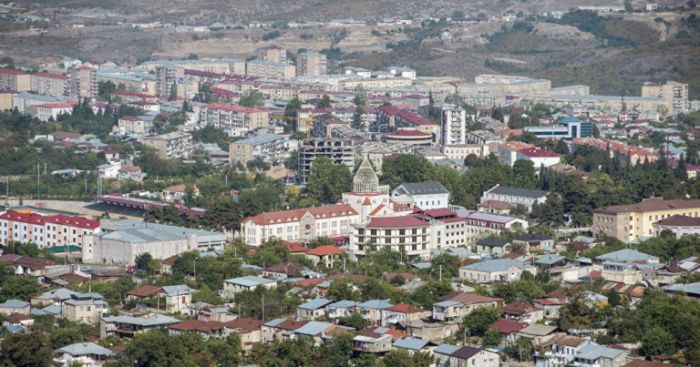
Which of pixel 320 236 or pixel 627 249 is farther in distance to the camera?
pixel 320 236

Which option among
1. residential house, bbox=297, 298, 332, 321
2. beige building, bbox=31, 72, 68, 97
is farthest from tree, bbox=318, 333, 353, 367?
beige building, bbox=31, 72, 68, 97

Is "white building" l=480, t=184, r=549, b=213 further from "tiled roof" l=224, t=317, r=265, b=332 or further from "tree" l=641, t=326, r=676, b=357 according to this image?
"tree" l=641, t=326, r=676, b=357

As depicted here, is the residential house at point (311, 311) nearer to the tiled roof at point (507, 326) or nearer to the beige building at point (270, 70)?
the tiled roof at point (507, 326)

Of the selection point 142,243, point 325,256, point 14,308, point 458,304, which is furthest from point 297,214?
point 458,304

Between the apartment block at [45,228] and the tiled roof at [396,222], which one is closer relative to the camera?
the tiled roof at [396,222]

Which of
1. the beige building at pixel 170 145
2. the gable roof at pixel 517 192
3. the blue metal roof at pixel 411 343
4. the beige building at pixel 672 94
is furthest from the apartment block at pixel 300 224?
the beige building at pixel 672 94

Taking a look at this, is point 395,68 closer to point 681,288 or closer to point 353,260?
point 353,260

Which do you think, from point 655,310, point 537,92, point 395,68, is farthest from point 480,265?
point 395,68
